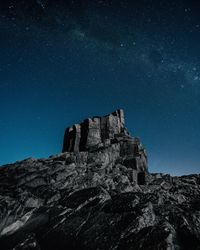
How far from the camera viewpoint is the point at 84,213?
2581 centimetres

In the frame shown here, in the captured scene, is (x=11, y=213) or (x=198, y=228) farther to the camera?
(x=11, y=213)

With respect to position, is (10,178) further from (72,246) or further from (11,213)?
(72,246)

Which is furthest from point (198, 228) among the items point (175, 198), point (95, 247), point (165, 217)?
point (175, 198)

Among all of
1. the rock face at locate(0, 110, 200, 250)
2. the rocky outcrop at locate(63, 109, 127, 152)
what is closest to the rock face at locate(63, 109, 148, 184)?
the rocky outcrop at locate(63, 109, 127, 152)

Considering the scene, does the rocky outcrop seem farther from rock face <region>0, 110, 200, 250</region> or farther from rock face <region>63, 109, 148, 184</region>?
rock face <region>0, 110, 200, 250</region>

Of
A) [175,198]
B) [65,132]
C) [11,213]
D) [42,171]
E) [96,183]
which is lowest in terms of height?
[11,213]

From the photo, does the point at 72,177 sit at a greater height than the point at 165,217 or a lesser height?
greater

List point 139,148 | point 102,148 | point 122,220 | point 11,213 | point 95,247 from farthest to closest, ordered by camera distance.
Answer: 1. point 139,148
2. point 102,148
3. point 11,213
4. point 122,220
5. point 95,247

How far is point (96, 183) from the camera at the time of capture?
40.8m

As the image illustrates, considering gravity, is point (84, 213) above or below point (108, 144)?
below

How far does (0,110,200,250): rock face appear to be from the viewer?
64.4 ft

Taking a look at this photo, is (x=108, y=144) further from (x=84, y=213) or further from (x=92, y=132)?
(x=84, y=213)

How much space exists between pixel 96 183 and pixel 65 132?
2167 inches

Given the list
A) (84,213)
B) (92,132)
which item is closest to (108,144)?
(92,132)
